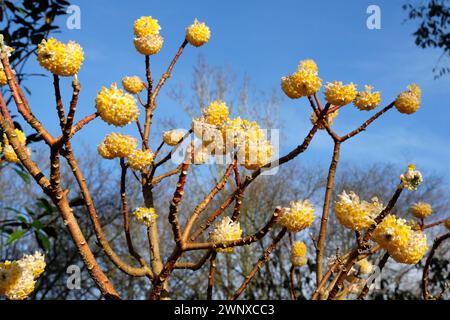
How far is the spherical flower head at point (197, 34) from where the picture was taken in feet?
4.08

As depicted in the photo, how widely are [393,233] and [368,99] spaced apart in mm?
489

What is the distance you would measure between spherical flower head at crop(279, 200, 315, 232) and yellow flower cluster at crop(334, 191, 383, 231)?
57 millimetres

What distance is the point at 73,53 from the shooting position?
710mm

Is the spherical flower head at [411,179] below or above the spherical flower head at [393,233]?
above

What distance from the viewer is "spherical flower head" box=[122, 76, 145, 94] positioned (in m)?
1.29

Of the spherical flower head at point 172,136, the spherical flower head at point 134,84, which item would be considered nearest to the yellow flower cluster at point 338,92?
the spherical flower head at point 172,136

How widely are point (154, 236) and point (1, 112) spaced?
0.47 metres

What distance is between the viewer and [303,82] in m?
0.96

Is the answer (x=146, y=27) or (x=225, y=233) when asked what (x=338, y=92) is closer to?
(x=225, y=233)

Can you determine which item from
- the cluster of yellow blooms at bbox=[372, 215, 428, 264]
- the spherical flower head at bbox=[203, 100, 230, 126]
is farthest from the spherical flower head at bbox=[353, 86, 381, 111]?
the cluster of yellow blooms at bbox=[372, 215, 428, 264]

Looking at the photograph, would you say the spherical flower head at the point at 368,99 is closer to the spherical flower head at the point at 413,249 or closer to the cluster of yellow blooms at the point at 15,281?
the spherical flower head at the point at 413,249

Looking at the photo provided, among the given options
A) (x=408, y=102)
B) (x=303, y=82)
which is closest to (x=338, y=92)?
(x=303, y=82)

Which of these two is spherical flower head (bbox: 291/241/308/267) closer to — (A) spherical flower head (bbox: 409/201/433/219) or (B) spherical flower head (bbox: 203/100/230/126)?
(A) spherical flower head (bbox: 409/201/433/219)

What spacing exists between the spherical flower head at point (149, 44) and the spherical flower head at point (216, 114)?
311 mm
